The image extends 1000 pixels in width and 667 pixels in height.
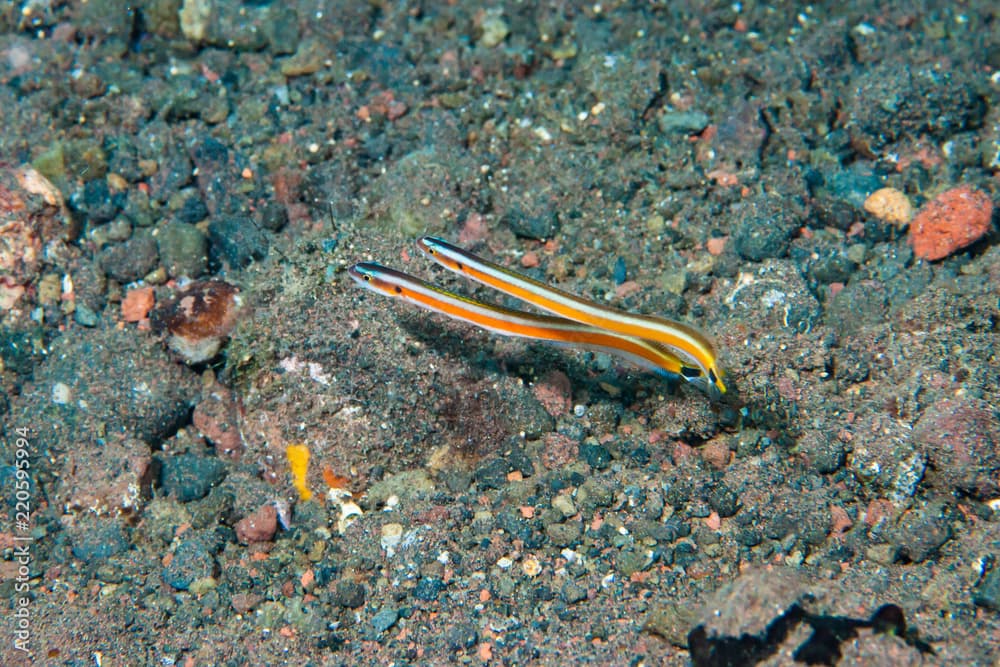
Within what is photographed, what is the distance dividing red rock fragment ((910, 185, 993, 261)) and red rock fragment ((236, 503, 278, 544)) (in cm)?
578

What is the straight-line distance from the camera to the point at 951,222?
5.62 meters

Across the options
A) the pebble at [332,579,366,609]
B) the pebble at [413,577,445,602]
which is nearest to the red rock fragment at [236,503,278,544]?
the pebble at [332,579,366,609]

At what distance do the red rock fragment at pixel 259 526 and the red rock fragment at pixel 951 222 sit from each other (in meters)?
5.78

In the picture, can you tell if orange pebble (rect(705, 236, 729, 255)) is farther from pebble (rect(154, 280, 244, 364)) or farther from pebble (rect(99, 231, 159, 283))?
pebble (rect(99, 231, 159, 283))

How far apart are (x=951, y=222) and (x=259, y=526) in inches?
242

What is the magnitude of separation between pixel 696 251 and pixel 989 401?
2.46 metres

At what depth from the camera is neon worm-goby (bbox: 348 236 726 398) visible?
4.12 metres

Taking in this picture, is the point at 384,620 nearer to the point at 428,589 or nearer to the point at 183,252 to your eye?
the point at 428,589

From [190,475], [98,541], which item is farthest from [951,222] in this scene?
[98,541]

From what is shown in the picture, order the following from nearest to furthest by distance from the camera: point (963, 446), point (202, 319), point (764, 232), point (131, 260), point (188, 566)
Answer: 1. point (963, 446)
2. point (188, 566)
3. point (202, 319)
4. point (764, 232)
5. point (131, 260)

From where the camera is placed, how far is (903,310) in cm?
529

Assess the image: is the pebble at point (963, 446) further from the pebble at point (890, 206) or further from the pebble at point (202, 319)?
the pebble at point (202, 319)

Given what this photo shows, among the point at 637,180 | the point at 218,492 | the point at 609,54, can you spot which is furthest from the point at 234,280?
the point at 609,54

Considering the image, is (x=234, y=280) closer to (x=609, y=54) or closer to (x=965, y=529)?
(x=609, y=54)
